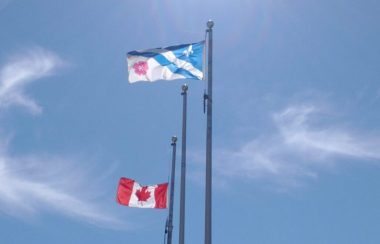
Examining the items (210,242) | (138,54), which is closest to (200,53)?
(138,54)

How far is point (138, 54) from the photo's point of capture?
80.6 ft

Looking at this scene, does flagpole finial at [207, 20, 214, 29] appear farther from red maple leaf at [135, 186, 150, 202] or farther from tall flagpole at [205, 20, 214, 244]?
red maple leaf at [135, 186, 150, 202]

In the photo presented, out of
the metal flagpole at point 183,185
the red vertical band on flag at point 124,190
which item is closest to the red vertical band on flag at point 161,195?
the red vertical band on flag at point 124,190

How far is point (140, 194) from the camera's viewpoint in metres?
31.1

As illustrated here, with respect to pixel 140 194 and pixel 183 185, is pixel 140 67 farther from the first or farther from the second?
pixel 140 194

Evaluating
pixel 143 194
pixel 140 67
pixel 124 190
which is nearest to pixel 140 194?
pixel 143 194

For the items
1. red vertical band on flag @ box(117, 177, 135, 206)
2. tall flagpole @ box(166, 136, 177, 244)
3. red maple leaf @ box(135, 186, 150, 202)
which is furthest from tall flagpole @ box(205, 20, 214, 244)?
red vertical band on flag @ box(117, 177, 135, 206)

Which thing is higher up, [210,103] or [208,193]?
[210,103]

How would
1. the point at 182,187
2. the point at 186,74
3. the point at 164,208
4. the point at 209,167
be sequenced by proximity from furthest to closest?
1. the point at 164,208
2. the point at 182,187
3. the point at 186,74
4. the point at 209,167

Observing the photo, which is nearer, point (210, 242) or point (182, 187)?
point (210, 242)

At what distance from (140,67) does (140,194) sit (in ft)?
28.5

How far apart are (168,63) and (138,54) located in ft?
4.21

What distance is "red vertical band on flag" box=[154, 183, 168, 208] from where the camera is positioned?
1208 inches

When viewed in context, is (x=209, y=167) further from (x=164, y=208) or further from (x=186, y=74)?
(x=164, y=208)
